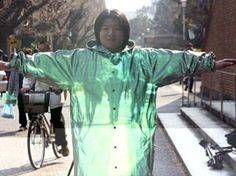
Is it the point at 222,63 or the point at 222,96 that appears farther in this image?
the point at 222,96

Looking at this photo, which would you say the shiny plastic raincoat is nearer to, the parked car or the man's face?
the man's face

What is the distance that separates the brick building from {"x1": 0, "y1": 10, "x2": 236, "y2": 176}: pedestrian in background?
6.17m

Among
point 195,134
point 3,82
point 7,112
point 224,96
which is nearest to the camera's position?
point 7,112

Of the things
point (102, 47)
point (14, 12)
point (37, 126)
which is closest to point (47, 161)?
point (37, 126)

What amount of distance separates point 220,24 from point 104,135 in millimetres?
12583

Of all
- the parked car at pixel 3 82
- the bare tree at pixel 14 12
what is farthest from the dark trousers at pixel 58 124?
the bare tree at pixel 14 12

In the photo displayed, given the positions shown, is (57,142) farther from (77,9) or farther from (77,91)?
(77,9)

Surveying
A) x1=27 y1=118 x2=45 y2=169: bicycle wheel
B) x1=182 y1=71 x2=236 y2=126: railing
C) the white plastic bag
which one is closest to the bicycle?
x1=27 y1=118 x2=45 y2=169: bicycle wheel

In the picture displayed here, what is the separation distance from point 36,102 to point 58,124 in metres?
0.55

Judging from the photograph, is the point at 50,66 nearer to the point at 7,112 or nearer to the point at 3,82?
the point at 7,112

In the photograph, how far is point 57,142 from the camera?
7.91 meters

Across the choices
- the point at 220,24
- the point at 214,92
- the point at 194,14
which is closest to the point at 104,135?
the point at 214,92

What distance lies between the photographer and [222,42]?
47.8 ft

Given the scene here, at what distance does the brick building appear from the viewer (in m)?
10.1
